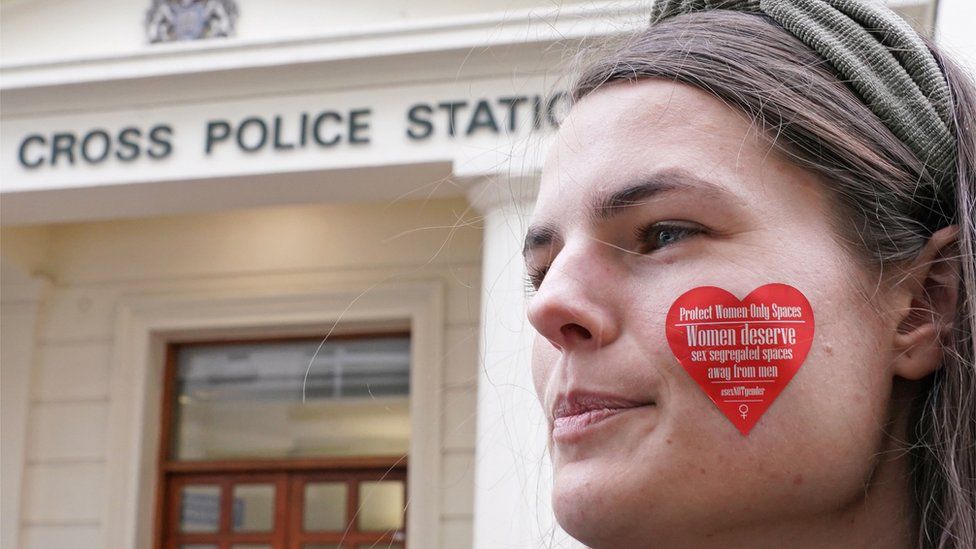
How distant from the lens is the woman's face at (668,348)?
0.87 metres

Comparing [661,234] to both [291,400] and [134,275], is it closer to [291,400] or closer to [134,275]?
[291,400]

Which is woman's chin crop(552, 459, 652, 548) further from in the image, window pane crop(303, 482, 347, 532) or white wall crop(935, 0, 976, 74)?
window pane crop(303, 482, 347, 532)

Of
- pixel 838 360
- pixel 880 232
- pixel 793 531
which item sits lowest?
pixel 793 531

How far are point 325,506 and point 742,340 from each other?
5.92 metres

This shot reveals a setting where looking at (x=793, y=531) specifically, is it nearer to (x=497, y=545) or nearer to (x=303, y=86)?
(x=497, y=545)

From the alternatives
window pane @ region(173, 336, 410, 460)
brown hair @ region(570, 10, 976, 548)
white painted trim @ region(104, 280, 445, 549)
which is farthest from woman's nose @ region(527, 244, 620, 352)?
window pane @ region(173, 336, 410, 460)

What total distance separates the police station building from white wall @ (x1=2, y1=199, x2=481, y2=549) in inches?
0.5

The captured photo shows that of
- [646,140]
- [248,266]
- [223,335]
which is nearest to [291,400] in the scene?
[223,335]

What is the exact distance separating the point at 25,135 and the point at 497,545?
108 inches

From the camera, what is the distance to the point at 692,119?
0.99 metres

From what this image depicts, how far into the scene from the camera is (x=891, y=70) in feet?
3.31

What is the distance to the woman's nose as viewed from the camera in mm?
908

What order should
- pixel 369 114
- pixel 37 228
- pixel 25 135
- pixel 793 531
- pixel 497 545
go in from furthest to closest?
pixel 37 228 < pixel 25 135 < pixel 369 114 < pixel 497 545 < pixel 793 531

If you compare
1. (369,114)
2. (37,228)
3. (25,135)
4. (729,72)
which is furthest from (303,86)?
(729,72)
